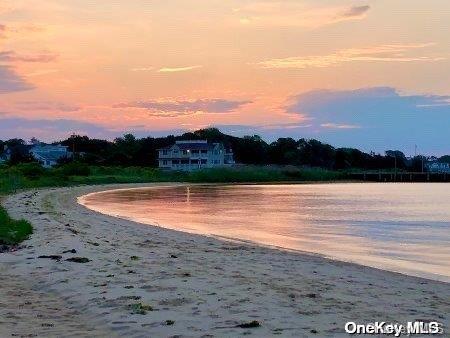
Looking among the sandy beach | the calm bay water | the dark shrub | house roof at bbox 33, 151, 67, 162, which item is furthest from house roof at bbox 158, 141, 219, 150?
the sandy beach

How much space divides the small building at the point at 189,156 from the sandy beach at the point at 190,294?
119712mm

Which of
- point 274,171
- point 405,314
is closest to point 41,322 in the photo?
point 405,314

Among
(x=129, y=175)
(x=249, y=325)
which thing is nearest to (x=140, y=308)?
(x=249, y=325)

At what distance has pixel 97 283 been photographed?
10.5 metres

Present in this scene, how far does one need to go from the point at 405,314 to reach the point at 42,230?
570 inches

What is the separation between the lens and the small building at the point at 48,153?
147000 millimetres

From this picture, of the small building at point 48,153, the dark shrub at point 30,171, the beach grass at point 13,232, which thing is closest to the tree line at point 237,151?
the small building at point 48,153

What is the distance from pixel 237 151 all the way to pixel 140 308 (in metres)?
152

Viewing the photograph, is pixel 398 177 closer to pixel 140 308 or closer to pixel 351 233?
pixel 351 233

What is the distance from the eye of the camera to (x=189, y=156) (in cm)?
13662

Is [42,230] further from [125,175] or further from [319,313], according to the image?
[125,175]

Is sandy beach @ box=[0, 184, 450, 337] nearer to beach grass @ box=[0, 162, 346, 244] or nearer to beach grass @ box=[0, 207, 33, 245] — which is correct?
beach grass @ box=[0, 207, 33, 245]

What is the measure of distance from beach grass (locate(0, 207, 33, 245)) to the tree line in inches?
4577

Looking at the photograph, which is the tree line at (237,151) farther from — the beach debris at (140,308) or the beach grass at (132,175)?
the beach debris at (140,308)
